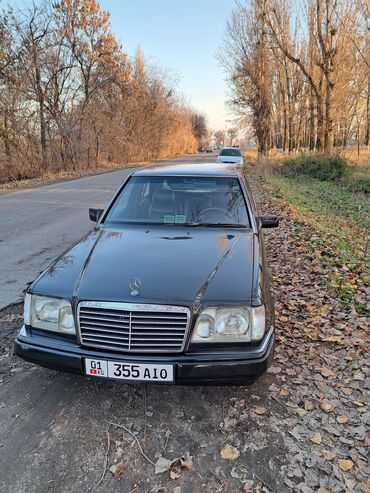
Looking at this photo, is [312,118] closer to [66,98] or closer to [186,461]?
[66,98]

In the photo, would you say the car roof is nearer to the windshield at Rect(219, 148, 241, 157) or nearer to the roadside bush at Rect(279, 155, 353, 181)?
the roadside bush at Rect(279, 155, 353, 181)

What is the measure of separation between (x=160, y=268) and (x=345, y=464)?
169 cm

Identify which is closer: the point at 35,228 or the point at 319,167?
the point at 35,228

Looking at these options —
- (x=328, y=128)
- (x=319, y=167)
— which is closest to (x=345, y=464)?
(x=319, y=167)

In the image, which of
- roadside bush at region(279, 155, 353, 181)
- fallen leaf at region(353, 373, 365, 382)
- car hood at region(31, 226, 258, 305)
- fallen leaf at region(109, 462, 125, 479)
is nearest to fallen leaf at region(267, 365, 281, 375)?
fallen leaf at region(353, 373, 365, 382)

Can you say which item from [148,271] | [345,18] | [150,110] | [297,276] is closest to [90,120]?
[150,110]

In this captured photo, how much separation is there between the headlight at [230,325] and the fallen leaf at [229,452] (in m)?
0.65

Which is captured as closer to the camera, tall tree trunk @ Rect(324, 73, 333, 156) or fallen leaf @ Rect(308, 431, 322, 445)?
fallen leaf @ Rect(308, 431, 322, 445)

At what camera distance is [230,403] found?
2.78 meters

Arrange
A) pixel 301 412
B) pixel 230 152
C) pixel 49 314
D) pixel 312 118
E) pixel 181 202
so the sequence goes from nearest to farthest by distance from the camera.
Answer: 1. pixel 49 314
2. pixel 301 412
3. pixel 181 202
4. pixel 230 152
5. pixel 312 118

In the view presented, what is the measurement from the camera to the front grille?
7.84 ft

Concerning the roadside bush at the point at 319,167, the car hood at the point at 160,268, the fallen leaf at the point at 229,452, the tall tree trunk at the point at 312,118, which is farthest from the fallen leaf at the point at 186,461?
the tall tree trunk at the point at 312,118

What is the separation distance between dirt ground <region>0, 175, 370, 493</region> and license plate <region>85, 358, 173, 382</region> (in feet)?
1.34

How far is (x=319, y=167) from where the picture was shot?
20391 mm
